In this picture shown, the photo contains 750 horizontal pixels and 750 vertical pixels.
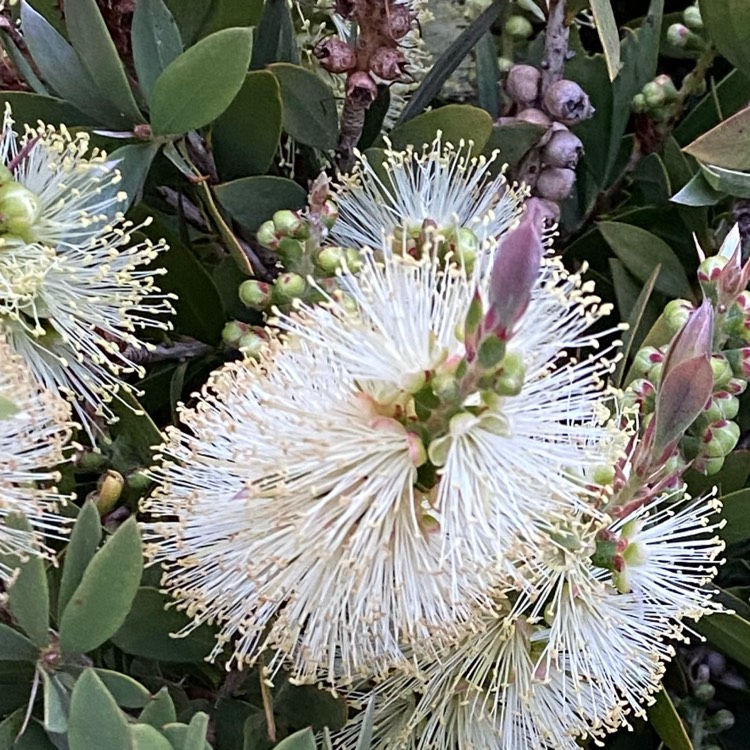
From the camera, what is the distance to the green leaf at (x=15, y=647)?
705 mm

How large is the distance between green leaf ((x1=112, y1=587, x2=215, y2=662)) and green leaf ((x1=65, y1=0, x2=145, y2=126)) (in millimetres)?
374

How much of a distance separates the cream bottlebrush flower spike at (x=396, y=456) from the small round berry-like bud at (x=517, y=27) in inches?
18.8

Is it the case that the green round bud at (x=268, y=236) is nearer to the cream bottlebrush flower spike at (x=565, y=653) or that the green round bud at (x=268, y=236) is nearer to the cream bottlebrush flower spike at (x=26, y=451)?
the cream bottlebrush flower spike at (x=26, y=451)

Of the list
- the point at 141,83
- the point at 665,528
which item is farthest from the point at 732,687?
the point at 141,83

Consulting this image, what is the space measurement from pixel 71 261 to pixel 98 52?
16 cm

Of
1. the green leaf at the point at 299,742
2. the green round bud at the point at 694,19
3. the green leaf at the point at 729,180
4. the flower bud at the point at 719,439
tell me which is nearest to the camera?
the green leaf at the point at 299,742

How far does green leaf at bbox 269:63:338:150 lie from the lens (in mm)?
879

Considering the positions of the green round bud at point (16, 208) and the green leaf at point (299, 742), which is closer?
the green leaf at point (299, 742)

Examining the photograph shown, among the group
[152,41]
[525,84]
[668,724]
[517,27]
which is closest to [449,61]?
[525,84]

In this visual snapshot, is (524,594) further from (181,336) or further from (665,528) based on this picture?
(181,336)

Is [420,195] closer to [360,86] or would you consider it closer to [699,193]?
[360,86]

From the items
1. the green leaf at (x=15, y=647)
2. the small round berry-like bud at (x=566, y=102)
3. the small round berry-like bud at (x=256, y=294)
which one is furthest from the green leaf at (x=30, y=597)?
the small round berry-like bud at (x=566, y=102)

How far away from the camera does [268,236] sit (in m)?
0.82

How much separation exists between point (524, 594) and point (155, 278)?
426mm
